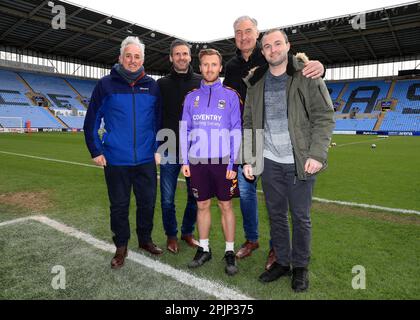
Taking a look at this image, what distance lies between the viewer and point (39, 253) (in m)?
3.38

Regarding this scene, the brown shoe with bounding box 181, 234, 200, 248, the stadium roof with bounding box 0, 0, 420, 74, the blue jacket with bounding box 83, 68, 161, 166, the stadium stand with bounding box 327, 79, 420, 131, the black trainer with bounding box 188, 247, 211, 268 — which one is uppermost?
A: the stadium roof with bounding box 0, 0, 420, 74

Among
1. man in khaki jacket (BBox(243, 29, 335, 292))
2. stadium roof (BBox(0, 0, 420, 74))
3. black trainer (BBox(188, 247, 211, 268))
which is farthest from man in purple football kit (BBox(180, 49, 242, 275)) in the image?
stadium roof (BBox(0, 0, 420, 74))

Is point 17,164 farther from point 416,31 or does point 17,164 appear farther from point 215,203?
point 416,31

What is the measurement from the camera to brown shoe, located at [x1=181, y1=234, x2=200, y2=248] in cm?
374

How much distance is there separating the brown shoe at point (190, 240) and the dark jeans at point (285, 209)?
105 centimetres

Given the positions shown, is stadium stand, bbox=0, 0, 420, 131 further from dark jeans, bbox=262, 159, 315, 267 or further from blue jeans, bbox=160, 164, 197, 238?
dark jeans, bbox=262, 159, 315, 267

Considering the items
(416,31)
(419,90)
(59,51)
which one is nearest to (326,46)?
(416,31)

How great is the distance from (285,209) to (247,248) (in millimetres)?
763

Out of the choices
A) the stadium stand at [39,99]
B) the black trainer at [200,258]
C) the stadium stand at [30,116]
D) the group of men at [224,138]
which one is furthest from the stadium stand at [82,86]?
the black trainer at [200,258]

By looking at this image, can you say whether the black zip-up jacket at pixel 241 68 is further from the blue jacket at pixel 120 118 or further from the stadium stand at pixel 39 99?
the stadium stand at pixel 39 99

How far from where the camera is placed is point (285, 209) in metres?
3.02

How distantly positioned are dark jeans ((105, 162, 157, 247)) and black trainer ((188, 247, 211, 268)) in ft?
2.17

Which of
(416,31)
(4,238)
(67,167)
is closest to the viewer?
(4,238)

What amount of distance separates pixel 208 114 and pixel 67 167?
7.74 m
